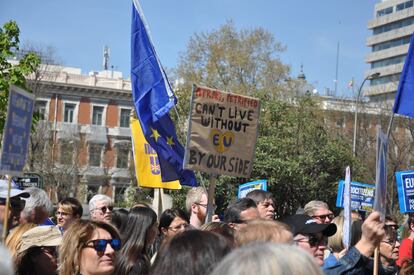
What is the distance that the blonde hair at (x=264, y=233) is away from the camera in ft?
14.4

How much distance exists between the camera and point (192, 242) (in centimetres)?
378

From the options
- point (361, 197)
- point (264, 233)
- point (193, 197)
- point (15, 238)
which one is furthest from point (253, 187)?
point (264, 233)

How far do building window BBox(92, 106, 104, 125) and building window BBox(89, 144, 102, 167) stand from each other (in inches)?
146

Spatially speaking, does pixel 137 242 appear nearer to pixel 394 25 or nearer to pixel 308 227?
pixel 308 227

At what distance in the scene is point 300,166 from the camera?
32250 mm

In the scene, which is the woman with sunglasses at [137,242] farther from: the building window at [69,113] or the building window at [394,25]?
the building window at [394,25]

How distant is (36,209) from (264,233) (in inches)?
146

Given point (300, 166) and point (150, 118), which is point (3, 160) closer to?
point (150, 118)

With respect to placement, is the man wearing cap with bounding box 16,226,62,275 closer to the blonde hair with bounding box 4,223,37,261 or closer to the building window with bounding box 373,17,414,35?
the blonde hair with bounding box 4,223,37,261

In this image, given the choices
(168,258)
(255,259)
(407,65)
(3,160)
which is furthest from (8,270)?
(407,65)

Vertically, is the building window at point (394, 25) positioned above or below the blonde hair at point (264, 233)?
above

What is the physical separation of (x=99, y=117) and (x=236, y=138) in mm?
65019

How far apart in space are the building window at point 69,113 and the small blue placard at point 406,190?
195ft

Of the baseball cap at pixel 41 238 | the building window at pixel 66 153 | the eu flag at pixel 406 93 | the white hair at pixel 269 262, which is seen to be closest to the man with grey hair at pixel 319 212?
the eu flag at pixel 406 93
